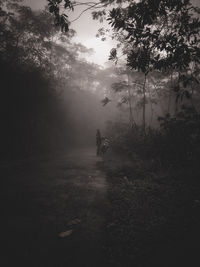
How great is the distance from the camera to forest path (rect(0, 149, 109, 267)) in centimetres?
250

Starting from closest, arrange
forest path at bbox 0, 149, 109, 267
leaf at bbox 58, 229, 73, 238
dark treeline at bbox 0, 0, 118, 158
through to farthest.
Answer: forest path at bbox 0, 149, 109, 267, leaf at bbox 58, 229, 73, 238, dark treeline at bbox 0, 0, 118, 158

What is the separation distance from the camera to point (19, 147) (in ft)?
40.9

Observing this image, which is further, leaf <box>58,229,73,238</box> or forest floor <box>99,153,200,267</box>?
leaf <box>58,229,73,238</box>

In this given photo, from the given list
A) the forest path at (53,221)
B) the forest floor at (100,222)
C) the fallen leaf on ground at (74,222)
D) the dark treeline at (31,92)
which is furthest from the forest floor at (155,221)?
the dark treeline at (31,92)

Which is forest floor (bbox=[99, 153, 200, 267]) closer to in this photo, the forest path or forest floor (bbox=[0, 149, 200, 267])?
forest floor (bbox=[0, 149, 200, 267])

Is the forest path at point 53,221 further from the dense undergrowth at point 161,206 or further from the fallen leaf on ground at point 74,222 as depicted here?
the dense undergrowth at point 161,206

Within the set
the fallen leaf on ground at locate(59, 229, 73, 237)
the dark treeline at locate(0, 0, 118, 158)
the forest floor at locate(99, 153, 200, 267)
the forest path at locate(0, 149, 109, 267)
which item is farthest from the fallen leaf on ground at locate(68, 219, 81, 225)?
the dark treeline at locate(0, 0, 118, 158)

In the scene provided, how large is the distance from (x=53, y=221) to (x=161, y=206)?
228 cm

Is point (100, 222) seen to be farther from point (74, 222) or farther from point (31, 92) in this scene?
point (31, 92)

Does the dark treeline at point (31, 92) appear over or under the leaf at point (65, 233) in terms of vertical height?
over

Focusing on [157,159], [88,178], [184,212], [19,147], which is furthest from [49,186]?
[19,147]

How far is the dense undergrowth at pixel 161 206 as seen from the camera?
8.48 ft

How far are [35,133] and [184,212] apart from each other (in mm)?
12832

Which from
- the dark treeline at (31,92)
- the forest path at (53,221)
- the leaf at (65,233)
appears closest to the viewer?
the forest path at (53,221)
